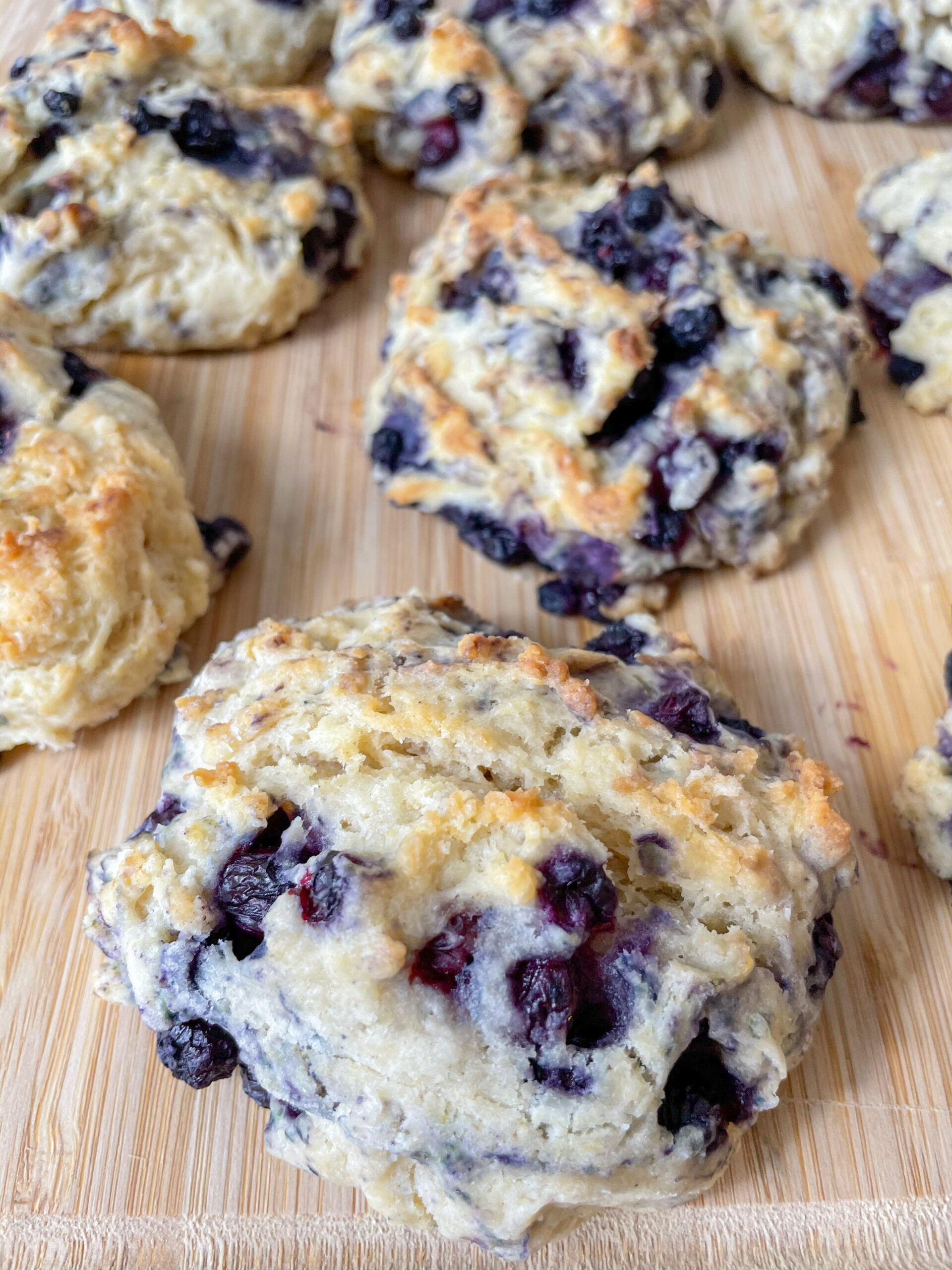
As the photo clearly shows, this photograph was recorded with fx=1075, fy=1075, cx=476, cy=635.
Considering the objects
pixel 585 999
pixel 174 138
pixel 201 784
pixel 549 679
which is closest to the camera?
pixel 585 999

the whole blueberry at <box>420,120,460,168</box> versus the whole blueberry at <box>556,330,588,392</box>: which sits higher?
the whole blueberry at <box>420,120,460,168</box>

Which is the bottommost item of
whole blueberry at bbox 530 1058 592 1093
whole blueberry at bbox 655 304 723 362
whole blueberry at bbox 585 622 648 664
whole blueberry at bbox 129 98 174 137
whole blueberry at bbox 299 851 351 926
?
whole blueberry at bbox 585 622 648 664

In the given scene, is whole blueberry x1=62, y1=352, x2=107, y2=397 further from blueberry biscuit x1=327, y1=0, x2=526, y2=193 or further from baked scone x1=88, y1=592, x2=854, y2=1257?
blueberry biscuit x1=327, y1=0, x2=526, y2=193

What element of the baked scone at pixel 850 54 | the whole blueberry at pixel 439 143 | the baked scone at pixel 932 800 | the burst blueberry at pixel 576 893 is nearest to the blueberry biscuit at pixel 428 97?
the whole blueberry at pixel 439 143

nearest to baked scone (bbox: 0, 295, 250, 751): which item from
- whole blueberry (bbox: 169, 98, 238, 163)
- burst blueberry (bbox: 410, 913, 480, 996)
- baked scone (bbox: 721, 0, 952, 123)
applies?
whole blueberry (bbox: 169, 98, 238, 163)

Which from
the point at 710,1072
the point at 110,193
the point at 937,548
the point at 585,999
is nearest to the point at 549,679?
the point at 585,999

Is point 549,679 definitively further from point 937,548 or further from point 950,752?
point 937,548

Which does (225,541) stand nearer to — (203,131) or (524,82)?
(203,131)

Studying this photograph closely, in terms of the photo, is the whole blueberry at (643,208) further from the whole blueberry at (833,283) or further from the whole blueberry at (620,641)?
the whole blueberry at (620,641)
